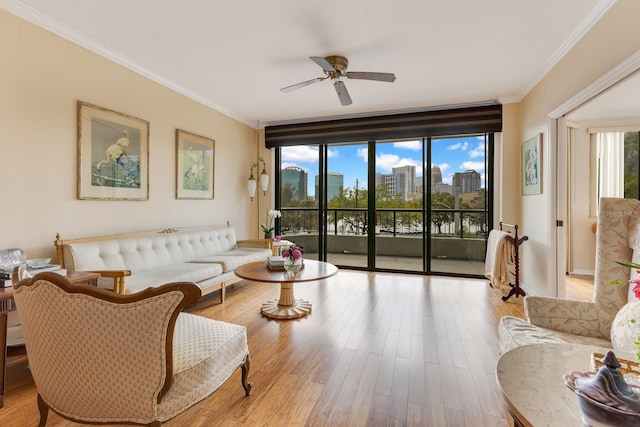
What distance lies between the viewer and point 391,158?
5012 mm

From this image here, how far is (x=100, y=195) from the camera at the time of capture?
9.63 ft

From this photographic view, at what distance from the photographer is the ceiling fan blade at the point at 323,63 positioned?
257 cm

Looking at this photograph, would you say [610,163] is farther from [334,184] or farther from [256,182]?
[256,182]

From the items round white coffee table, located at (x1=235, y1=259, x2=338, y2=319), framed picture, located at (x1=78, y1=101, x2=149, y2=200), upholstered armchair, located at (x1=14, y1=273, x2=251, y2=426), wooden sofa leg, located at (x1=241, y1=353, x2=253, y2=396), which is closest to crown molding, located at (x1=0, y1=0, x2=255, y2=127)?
framed picture, located at (x1=78, y1=101, x2=149, y2=200)

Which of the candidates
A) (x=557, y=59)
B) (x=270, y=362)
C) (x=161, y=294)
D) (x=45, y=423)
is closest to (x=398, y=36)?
(x=557, y=59)

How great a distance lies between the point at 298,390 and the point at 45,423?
50.0 inches

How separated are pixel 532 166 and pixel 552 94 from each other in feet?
2.81

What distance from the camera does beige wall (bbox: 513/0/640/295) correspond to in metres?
2.08

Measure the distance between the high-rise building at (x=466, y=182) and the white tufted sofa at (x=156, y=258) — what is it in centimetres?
315

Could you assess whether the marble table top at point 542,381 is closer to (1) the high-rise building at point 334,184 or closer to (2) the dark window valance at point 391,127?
(2) the dark window valance at point 391,127

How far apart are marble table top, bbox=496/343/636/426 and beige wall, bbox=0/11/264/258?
129 inches

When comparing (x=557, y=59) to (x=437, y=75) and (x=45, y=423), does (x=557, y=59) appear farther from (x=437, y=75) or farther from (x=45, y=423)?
(x=45, y=423)

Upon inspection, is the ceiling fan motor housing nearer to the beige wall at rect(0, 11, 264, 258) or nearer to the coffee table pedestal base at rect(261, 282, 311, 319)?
the beige wall at rect(0, 11, 264, 258)

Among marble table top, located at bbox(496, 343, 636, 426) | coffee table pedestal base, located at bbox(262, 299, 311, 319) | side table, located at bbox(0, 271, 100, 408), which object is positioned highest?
marble table top, located at bbox(496, 343, 636, 426)
